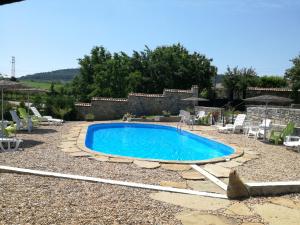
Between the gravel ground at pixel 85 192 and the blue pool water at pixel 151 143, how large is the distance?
8.40 ft

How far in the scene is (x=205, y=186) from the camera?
5.96 meters

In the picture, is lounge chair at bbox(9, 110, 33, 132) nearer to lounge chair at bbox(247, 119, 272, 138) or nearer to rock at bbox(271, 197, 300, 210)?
lounge chair at bbox(247, 119, 272, 138)

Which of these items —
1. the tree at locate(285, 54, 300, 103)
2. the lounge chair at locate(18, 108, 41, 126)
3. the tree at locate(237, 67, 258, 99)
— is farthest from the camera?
the tree at locate(237, 67, 258, 99)

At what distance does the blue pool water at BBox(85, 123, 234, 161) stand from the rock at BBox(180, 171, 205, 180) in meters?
3.15

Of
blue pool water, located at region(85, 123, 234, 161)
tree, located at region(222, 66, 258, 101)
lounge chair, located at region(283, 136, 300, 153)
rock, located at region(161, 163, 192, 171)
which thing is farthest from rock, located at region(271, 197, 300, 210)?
tree, located at region(222, 66, 258, 101)

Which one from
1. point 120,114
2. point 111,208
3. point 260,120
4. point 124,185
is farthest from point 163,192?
point 120,114

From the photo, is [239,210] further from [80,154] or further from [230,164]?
[80,154]

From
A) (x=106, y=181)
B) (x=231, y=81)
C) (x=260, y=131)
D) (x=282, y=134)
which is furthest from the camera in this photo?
(x=231, y=81)

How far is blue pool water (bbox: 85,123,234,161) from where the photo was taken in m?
10.7

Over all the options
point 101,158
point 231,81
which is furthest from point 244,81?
point 101,158

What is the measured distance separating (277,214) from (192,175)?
220cm

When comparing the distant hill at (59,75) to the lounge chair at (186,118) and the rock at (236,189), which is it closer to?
the lounge chair at (186,118)

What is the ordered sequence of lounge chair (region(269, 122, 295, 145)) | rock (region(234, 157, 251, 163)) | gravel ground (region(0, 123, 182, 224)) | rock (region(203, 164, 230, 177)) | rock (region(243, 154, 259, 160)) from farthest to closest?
lounge chair (region(269, 122, 295, 145)), rock (region(243, 154, 259, 160)), rock (region(234, 157, 251, 163)), rock (region(203, 164, 230, 177)), gravel ground (region(0, 123, 182, 224))

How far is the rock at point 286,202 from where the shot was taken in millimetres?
5043
